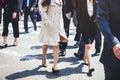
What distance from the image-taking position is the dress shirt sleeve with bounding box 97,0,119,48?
136 inches

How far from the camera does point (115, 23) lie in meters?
3.61

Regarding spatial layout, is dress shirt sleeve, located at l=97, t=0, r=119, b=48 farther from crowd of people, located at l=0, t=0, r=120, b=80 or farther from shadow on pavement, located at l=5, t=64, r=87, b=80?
shadow on pavement, located at l=5, t=64, r=87, b=80

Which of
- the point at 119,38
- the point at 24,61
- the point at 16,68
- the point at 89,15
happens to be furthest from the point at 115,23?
the point at 24,61

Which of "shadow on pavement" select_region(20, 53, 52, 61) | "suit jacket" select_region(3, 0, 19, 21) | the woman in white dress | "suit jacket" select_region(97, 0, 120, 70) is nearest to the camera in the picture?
"suit jacket" select_region(97, 0, 120, 70)

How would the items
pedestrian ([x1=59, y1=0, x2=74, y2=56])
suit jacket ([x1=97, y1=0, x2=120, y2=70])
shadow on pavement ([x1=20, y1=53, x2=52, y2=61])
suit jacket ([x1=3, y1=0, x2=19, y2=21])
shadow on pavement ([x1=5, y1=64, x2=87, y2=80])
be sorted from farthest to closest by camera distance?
suit jacket ([x1=3, y1=0, x2=19, y2=21])
shadow on pavement ([x1=20, y1=53, x2=52, y2=61])
pedestrian ([x1=59, y1=0, x2=74, y2=56])
shadow on pavement ([x1=5, y1=64, x2=87, y2=80])
suit jacket ([x1=97, y1=0, x2=120, y2=70])

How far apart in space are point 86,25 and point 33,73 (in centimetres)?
150

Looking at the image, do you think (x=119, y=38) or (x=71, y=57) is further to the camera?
(x=71, y=57)

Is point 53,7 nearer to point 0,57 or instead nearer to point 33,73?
point 33,73

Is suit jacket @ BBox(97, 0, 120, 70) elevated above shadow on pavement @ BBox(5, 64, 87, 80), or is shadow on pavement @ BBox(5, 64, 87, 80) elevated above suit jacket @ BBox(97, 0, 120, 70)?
suit jacket @ BBox(97, 0, 120, 70)

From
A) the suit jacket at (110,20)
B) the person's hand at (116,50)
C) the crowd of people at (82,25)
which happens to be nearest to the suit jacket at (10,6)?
the crowd of people at (82,25)

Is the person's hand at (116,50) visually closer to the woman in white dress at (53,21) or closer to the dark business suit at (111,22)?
the dark business suit at (111,22)

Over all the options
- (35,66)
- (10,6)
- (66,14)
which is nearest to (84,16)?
(35,66)

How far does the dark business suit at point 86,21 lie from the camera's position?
7.74 m

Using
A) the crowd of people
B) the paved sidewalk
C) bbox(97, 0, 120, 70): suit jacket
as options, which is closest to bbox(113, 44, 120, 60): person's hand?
the crowd of people
